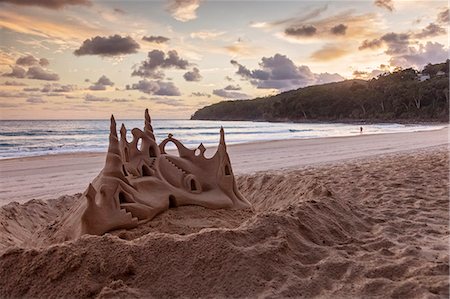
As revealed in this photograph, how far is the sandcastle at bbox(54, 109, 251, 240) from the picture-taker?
164 inches

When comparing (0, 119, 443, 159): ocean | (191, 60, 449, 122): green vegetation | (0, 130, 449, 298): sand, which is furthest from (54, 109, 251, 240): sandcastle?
(191, 60, 449, 122): green vegetation

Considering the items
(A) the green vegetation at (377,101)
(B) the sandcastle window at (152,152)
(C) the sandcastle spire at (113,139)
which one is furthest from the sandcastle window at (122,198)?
(A) the green vegetation at (377,101)

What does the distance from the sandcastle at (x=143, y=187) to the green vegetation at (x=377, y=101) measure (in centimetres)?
6342

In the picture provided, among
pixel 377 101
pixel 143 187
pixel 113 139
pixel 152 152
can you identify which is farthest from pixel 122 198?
pixel 377 101

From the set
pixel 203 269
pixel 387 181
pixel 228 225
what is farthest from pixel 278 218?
pixel 387 181

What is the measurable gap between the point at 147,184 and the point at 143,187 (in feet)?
0.21

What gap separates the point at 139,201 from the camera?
176 inches

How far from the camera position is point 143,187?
469 cm

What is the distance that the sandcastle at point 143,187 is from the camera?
13.7ft

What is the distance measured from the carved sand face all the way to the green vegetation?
2497 inches

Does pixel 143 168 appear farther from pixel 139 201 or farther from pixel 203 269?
pixel 203 269

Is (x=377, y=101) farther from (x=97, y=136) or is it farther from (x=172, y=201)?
(x=172, y=201)

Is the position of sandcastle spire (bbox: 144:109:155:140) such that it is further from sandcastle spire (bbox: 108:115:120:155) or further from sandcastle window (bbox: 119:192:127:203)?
sandcastle window (bbox: 119:192:127:203)

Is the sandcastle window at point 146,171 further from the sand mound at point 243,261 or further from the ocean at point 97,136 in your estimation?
the ocean at point 97,136
